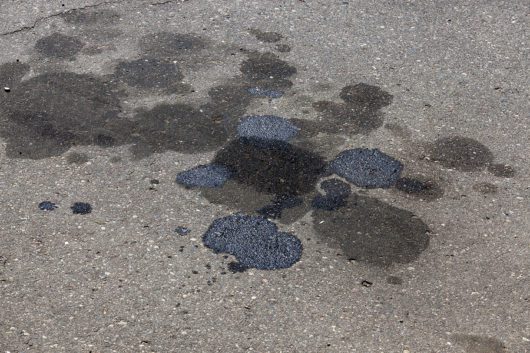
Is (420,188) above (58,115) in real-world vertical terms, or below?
above

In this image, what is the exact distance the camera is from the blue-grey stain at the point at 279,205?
5.07 metres

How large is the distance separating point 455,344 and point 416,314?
→ 0.27 m

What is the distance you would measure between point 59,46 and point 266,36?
170 centimetres

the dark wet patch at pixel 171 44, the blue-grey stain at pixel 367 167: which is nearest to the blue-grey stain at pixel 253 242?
the blue-grey stain at pixel 367 167

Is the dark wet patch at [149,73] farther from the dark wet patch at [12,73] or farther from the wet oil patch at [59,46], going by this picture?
the dark wet patch at [12,73]

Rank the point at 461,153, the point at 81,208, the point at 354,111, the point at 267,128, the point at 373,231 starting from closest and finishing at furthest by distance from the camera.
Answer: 1. the point at 373,231
2. the point at 81,208
3. the point at 461,153
4. the point at 267,128
5. the point at 354,111

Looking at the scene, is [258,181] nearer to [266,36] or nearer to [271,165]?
[271,165]

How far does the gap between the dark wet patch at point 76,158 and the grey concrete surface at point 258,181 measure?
15mm

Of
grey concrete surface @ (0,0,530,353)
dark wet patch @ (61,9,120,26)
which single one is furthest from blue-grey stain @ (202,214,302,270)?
dark wet patch @ (61,9,120,26)

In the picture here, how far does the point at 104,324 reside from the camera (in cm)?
427

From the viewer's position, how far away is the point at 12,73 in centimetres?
635

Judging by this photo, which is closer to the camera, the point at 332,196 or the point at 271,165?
the point at 332,196

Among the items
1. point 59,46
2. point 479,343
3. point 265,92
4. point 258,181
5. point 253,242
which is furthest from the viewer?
point 59,46

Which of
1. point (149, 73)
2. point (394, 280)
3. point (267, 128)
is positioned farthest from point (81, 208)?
point (394, 280)
